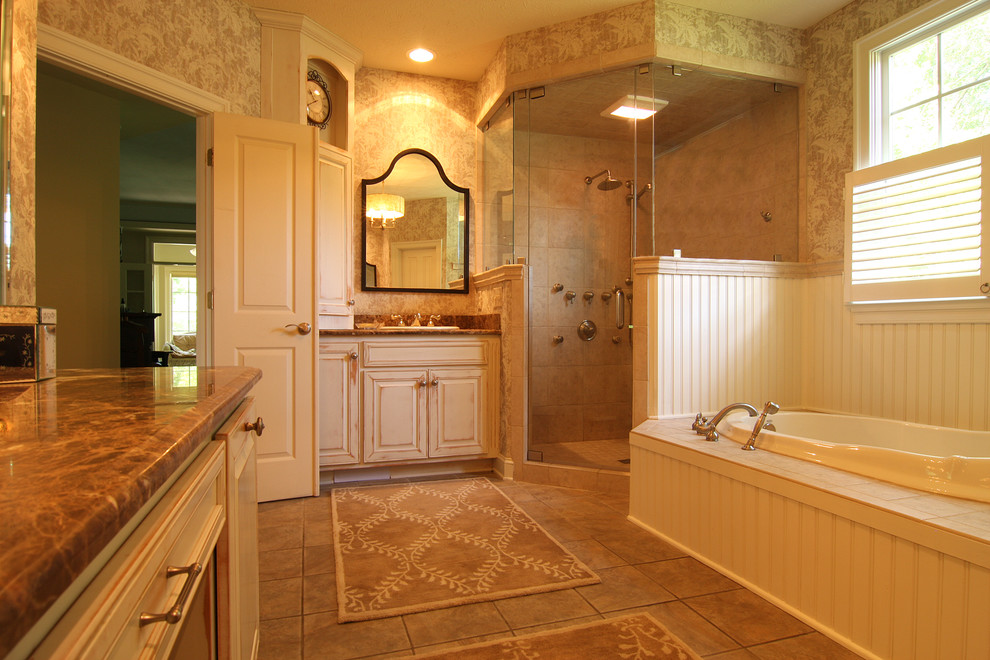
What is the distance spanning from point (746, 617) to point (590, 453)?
5.39 feet

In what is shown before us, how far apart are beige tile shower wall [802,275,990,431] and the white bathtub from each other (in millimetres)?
302

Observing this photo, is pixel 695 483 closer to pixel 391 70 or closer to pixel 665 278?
pixel 665 278

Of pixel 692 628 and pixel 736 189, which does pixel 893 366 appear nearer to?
pixel 736 189

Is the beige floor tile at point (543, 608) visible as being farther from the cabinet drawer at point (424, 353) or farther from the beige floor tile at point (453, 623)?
the cabinet drawer at point (424, 353)

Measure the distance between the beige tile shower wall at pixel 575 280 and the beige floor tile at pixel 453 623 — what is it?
1602 mm

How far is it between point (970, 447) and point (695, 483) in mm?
1067

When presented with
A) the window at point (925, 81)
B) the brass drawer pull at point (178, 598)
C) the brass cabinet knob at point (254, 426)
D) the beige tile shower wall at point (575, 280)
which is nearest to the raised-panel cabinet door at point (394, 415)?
the beige tile shower wall at point (575, 280)

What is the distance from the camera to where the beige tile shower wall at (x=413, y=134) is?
12.4ft

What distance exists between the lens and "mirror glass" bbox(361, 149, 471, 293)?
3.77 meters

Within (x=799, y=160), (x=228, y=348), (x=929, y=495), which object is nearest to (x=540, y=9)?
(x=799, y=160)

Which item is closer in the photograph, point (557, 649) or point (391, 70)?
point (557, 649)

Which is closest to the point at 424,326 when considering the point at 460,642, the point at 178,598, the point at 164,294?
the point at 460,642

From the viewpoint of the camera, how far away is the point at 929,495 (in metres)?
1.60

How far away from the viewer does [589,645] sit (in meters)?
1.57
